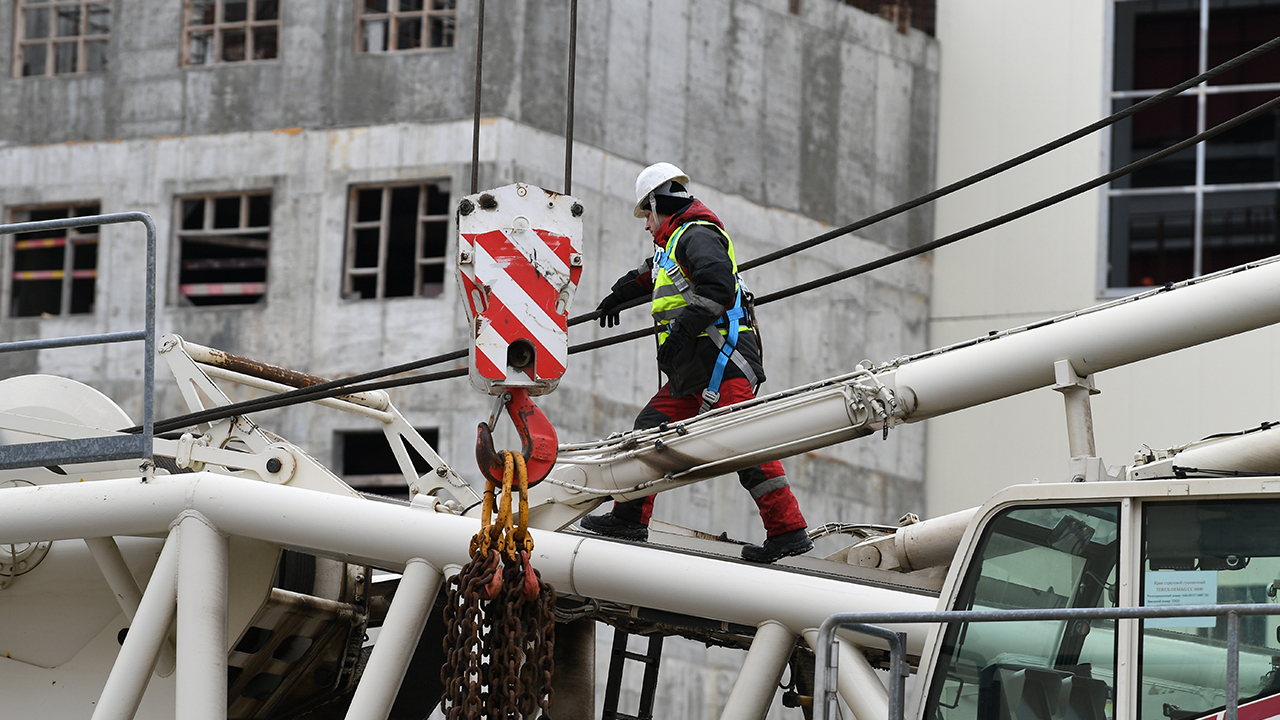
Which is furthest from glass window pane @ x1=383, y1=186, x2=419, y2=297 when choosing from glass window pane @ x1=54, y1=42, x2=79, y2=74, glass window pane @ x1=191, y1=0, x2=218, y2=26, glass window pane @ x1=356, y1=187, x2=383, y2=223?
glass window pane @ x1=54, y1=42, x2=79, y2=74

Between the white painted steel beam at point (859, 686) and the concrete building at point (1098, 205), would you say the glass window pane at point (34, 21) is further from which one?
the white painted steel beam at point (859, 686)

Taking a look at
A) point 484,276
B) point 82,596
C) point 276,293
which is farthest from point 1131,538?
point 276,293

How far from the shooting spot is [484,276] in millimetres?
6570

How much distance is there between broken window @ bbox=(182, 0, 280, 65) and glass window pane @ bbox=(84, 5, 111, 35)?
1514 mm

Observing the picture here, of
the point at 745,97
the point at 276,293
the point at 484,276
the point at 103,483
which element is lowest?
the point at 103,483

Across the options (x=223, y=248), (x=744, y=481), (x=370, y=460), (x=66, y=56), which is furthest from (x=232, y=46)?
(x=744, y=481)

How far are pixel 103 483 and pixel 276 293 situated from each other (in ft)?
56.2

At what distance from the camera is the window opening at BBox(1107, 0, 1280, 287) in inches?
1048

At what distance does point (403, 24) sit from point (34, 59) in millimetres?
6073

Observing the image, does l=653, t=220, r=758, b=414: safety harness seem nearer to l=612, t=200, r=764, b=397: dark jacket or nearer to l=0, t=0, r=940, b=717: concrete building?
l=612, t=200, r=764, b=397: dark jacket

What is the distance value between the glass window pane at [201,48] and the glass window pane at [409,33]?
2965mm

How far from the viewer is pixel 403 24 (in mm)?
25781

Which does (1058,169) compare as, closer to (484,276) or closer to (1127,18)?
(1127,18)

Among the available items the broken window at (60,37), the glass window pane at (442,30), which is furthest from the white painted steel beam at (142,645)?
the broken window at (60,37)
